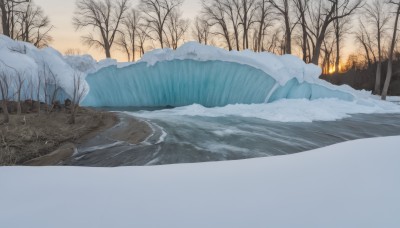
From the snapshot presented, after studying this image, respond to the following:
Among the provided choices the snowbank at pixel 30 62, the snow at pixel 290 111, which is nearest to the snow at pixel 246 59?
the snow at pixel 290 111

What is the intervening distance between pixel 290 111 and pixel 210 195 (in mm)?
7423

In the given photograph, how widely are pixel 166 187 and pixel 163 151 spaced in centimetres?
174

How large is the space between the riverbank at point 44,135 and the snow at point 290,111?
7.28 ft

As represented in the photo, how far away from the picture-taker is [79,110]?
24.6 ft

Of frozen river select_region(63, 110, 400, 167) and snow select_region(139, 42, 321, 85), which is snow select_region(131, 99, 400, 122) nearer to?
frozen river select_region(63, 110, 400, 167)

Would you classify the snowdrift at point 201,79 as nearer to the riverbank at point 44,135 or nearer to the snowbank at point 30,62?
the snowbank at point 30,62

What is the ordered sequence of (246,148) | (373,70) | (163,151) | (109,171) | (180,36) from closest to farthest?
(109,171), (163,151), (246,148), (373,70), (180,36)

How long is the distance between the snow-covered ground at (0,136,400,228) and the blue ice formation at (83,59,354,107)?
8.53 m

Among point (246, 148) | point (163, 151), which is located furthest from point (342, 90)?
point (163, 151)

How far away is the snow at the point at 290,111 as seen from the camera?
333 inches

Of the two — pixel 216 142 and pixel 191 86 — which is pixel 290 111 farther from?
pixel 216 142

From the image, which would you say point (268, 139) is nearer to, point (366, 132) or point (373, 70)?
point (366, 132)

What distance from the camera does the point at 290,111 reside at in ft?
30.0

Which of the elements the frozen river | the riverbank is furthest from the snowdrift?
the riverbank
